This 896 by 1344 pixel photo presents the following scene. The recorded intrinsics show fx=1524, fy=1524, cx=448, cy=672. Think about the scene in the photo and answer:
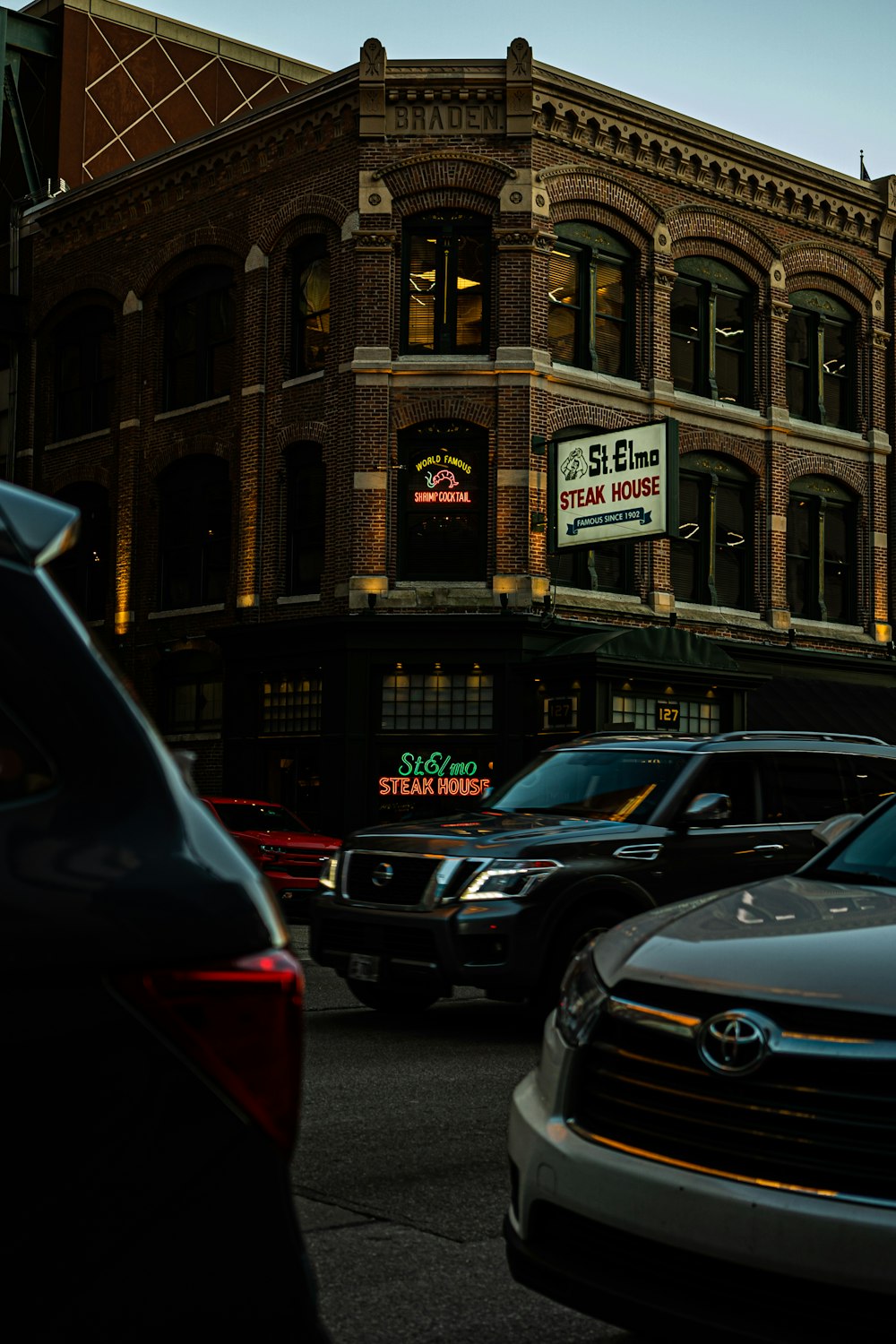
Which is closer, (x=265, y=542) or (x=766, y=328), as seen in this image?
(x=265, y=542)

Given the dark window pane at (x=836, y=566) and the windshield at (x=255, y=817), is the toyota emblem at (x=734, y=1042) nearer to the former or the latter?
the windshield at (x=255, y=817)

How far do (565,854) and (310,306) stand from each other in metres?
18.3

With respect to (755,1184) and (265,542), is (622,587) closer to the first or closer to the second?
(265,542)

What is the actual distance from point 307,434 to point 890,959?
22.6 metres

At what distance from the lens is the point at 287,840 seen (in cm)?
1780

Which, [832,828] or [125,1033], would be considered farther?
[832,828]

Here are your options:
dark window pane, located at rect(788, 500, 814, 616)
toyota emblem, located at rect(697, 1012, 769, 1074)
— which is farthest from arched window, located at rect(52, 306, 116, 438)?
toyota emblem, located at rect(697, 1012, 769, 1074)

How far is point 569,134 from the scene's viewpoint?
2512 cm

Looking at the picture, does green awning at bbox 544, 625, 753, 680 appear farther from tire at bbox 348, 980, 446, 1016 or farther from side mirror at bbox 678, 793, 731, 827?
Result: side mirror at bbox 678, 793, 731, 827

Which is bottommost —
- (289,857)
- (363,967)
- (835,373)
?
(363,967)

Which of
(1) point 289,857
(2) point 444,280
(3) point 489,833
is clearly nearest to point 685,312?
Result: (2) point 444,280

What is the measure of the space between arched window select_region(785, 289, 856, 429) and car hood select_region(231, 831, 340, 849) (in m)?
14.8

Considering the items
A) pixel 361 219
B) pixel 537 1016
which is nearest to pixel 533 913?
pixel 537 1016

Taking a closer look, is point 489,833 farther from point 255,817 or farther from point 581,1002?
point 255,817
